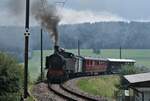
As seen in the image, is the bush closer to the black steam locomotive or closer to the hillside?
the black steam locomotive

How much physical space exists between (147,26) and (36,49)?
301 ft

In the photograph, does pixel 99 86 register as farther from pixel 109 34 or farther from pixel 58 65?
pixel 109 34

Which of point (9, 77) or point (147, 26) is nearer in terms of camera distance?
point (9, 77)

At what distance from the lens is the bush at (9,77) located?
21328 millimetres

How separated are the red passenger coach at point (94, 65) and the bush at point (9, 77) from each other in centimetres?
2465

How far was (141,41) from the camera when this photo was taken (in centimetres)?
15200

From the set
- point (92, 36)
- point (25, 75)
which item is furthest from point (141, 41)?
point (25, 75)

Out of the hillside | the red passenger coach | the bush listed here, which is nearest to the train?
the red passenger coach

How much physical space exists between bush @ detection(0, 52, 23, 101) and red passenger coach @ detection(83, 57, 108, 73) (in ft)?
80.9

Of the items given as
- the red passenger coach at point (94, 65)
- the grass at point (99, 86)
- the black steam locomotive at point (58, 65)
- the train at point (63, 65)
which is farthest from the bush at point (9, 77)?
the red passenger coach at point (94, 65)

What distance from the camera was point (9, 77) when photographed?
860 inches

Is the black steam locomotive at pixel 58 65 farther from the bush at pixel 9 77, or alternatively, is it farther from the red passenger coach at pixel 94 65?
the bush at pixel 9 77

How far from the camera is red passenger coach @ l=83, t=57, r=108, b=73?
4800cm

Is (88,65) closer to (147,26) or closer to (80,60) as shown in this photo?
(80,60)
